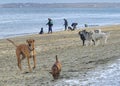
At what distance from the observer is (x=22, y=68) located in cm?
1734

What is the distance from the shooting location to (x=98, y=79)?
1321 cm

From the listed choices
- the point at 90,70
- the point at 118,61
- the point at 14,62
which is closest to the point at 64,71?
the point at 90,70

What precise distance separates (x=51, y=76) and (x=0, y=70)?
336 cm

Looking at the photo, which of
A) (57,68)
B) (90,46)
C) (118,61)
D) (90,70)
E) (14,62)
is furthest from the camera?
(90,46)

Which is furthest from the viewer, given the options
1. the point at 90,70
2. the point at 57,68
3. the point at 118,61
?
the point at 118,61

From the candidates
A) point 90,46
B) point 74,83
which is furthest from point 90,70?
point 90,46

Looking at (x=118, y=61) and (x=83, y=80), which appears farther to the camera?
(x=118, y=61)

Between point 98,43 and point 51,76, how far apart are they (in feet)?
42.2

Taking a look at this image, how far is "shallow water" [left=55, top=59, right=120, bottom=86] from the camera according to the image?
1266cm

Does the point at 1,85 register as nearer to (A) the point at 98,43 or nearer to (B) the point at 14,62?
(B) the point at 14,62

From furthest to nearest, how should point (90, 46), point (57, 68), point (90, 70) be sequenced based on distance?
point (90, 46) → point (90, 70) → point (57, 68)

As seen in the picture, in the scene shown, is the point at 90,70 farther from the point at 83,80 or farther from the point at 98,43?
the point at 98,43

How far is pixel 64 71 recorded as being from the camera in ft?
51.1

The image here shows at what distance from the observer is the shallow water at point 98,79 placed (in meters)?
12.7
